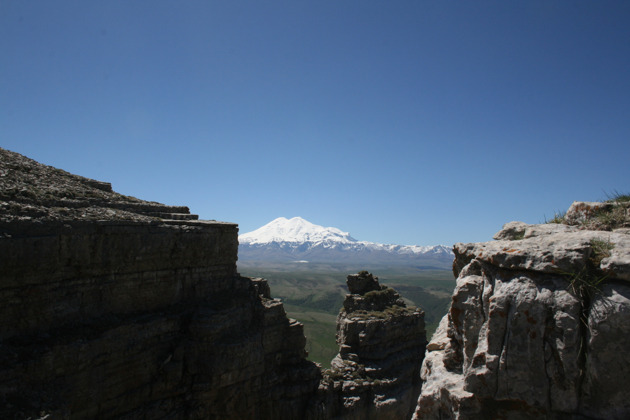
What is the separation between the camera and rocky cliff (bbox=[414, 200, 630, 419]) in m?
3.87

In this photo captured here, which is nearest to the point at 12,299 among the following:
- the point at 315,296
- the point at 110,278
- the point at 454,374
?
the point at 110,278

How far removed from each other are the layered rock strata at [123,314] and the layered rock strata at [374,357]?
2.42 metres

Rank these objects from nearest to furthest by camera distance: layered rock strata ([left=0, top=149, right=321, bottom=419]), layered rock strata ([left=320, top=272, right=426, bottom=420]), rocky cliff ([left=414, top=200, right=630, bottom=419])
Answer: rocky cliff ([left=414, top=200, right=630, bottom=419]), layered rock strata ([left=0, top=149, right=321, bottom=419]), layered rock strata ([left=320, top=272, right=426, bottom=420])

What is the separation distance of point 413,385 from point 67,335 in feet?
71.4

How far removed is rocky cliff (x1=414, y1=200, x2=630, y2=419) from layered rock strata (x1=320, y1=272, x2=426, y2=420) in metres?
19.9

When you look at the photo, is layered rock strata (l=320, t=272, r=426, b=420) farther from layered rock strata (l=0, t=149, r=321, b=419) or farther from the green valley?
the green valley

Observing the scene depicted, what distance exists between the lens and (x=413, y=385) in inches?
1069

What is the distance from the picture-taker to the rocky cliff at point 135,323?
1338 cm

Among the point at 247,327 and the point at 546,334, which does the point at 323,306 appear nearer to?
the point at 247,327

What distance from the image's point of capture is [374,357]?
88.3 ft

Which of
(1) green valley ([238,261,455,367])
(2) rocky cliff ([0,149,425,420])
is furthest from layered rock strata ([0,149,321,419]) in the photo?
(1) green valley ([238,261,455,367])

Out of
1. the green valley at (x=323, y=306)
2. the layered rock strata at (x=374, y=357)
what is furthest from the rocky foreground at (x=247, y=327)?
the green valley at (x=323, y=306)

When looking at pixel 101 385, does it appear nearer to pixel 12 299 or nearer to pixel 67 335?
pixel 67 335

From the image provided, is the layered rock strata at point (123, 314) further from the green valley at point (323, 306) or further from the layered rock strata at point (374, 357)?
the green valley at point (323, 306)
